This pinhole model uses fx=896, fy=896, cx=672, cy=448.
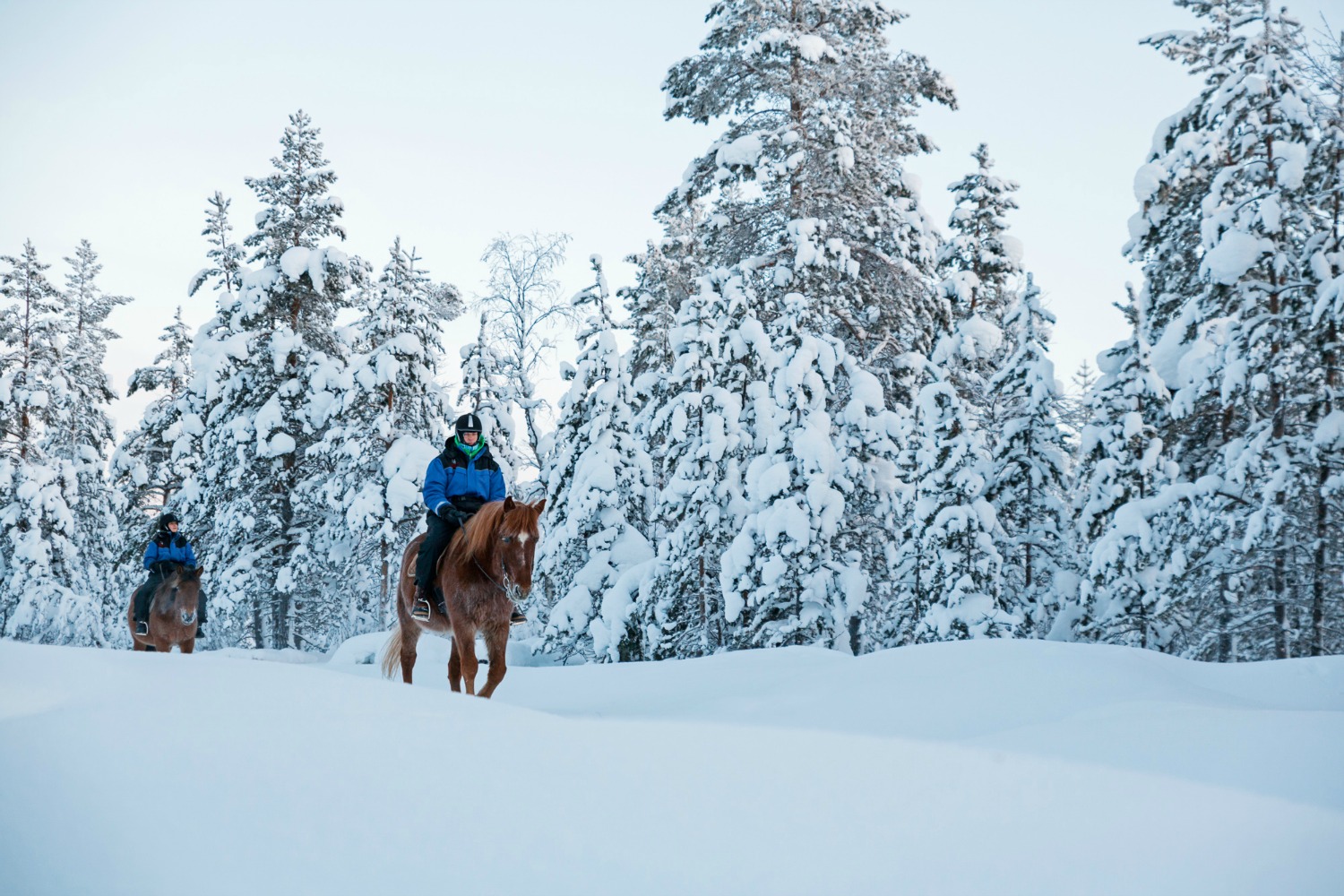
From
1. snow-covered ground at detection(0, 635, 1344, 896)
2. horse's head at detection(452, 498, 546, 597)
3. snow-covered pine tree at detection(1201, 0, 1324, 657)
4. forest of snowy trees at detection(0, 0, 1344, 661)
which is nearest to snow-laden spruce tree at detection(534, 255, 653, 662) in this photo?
forest of snowy trees at detection(0, 0, 1344, 661)

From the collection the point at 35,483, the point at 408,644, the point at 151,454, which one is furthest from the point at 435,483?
the point at 151,454

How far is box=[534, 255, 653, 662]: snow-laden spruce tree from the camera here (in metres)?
18.3

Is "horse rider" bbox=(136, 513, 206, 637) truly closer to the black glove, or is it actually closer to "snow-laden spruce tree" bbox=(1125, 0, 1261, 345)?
the black glove

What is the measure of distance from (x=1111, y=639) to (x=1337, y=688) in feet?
29.0

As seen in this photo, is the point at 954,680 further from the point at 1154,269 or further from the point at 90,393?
the point at 90,393

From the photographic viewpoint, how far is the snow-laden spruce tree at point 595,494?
720 inches

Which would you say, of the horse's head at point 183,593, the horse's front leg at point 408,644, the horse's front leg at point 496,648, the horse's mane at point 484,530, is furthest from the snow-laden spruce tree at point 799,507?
the horse's head at point 183,593

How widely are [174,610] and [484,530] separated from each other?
869 centimetres

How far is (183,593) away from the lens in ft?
46.3

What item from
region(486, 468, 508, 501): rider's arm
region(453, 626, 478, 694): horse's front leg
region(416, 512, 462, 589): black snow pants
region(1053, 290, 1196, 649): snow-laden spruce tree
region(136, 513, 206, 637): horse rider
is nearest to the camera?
region(453, 626, 478, 694): horse's front leg

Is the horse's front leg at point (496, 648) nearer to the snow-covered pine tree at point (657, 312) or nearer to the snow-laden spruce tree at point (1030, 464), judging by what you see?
the snow-covered pine tree at point (657, 312)

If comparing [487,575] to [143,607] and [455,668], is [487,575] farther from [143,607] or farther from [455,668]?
[143,607]

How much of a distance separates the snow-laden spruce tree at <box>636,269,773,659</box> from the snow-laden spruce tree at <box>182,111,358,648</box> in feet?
37.3

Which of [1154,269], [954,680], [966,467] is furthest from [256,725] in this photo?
[1154,269]
